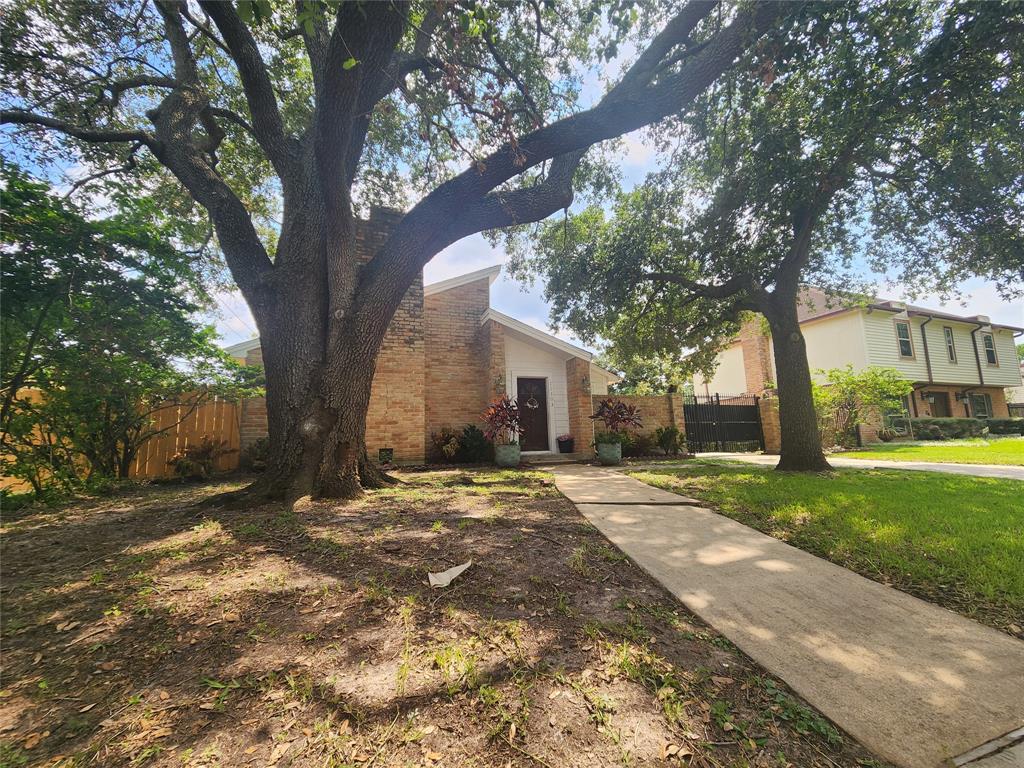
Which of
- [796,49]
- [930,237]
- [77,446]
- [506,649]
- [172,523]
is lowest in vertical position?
[506,649]

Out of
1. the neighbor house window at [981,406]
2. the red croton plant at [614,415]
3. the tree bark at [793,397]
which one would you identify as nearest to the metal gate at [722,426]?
the red croton plant at [614,415]

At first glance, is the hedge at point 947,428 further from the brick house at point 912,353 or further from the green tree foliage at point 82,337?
the green tree foliage at point 82,337

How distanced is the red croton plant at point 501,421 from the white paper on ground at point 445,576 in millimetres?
6544

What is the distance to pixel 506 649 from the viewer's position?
170cm

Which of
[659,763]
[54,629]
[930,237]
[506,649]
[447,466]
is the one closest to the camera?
[659,763]

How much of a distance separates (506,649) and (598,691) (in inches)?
16.2

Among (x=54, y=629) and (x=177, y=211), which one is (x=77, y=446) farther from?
(x=54, y=629)

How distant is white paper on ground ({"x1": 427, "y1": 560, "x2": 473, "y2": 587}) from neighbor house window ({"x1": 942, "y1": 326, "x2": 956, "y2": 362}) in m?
26.7

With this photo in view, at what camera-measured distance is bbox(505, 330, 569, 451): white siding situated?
11.5 meters

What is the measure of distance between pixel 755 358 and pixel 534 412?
1192cm

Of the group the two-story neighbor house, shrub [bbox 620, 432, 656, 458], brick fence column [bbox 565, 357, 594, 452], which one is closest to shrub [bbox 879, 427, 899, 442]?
the two-story neighbor house

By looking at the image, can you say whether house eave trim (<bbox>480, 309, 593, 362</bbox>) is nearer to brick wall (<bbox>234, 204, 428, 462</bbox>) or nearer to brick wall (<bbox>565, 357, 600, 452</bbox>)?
brick wall (<bbox>565, 357, 600, 452</bbox>)

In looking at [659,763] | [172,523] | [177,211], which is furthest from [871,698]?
[177,211]

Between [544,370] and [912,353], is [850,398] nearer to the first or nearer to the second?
[912,353]
